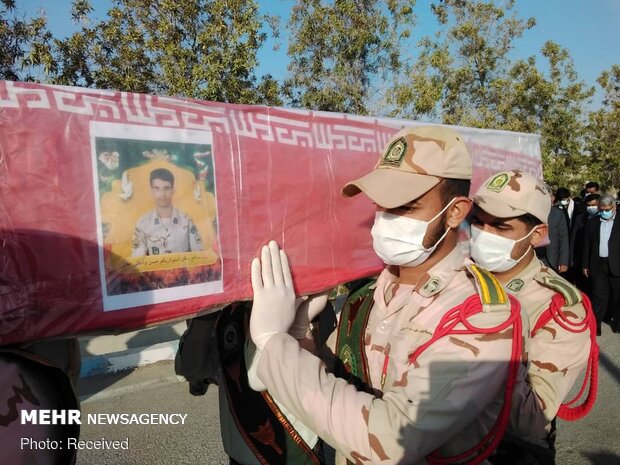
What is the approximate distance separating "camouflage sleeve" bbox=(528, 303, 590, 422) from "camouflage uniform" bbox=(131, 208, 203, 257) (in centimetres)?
120

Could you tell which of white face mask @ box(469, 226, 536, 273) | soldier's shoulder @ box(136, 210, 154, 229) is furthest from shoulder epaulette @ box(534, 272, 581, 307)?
soldier's shoulder @ box(136, 210, 154, 229)

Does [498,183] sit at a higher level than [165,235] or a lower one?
higher

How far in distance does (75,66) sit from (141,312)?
18.0 ft

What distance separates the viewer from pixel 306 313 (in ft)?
5.27

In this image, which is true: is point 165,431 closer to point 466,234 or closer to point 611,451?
point 466,234

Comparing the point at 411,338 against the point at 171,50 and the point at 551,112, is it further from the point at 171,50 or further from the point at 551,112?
the point at 551,112

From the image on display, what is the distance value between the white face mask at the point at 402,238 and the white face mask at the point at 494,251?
674 millimetres

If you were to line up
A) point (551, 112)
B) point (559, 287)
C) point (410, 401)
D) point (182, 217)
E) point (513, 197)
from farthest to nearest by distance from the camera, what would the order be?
point (551, 112), point (513, 197), point (559, 287), point (182, 217), point (410, 401)

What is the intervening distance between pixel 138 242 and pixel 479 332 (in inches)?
35.4

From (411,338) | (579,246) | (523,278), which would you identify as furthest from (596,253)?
(411,338)

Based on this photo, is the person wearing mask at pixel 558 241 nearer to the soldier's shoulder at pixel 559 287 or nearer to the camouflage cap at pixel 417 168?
the soldier's shoulder at pixel 559 287

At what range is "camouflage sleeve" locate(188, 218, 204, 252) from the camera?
4.30 feet

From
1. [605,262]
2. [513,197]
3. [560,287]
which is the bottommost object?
[605,262]

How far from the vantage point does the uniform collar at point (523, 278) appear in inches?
72.6
